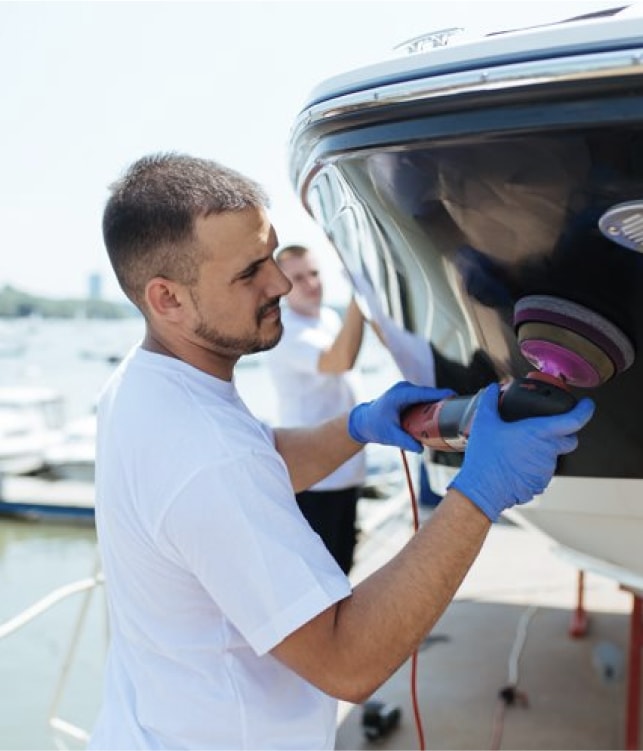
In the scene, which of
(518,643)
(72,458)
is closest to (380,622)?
(518,643)

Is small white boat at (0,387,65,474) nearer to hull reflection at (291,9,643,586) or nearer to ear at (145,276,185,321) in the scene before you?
hull reflection at (291,9,643,586)

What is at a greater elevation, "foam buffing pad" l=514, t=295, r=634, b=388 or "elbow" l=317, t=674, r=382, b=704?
"foam buffing pad" l=514, t=295, r=634, b=388

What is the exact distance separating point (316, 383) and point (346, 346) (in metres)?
0.26

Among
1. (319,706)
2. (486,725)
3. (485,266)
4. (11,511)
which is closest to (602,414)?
(485,266)

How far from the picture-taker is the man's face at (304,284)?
2.99 meters

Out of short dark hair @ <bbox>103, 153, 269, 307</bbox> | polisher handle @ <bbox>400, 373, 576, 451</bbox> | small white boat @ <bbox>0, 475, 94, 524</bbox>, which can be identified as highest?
short dark hair @ <bbox>103, 153, 269, 307</bbox>

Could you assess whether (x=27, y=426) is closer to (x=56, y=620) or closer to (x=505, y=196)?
(x=56, y=620)

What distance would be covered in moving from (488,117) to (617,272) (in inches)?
12.0

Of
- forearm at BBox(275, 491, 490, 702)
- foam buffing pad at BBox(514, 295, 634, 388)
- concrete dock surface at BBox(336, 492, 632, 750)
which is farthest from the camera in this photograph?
concrete dock surface at BBox(336, 492, 632, 750)

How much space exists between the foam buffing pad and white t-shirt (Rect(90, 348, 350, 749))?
48 centimetres

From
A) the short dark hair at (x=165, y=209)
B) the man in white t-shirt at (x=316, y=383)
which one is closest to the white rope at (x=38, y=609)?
the man in white t-shirt at (x=316, y=383)

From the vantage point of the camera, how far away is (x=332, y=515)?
9.71 ft

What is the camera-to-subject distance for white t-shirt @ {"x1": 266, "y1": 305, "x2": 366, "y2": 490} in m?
2.93

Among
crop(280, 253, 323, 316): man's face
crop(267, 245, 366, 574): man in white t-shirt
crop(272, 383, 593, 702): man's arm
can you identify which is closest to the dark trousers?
crop(267, 245, 366, 574): man in white t-shirt
